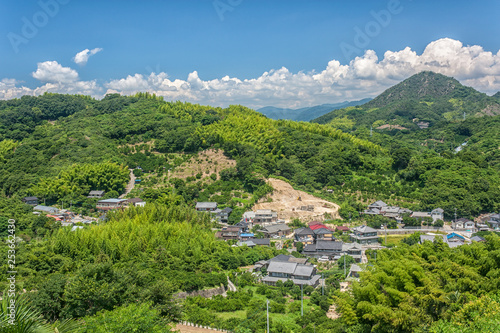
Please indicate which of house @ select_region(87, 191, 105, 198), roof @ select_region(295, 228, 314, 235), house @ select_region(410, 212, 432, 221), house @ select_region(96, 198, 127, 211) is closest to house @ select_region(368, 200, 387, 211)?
house @ select_region(410, 212, 432, 221)

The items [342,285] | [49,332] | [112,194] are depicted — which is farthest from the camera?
[112,194]

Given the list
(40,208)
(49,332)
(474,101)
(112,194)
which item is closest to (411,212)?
(112,194)

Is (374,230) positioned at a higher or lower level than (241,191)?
lower

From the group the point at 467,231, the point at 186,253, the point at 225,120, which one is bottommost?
the point at 467,231

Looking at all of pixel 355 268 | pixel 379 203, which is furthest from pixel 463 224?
pixel 355 268

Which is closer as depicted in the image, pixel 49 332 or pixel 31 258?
pixel 49 332

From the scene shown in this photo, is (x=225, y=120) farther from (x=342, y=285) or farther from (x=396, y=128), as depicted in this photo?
(x=396, y=128)

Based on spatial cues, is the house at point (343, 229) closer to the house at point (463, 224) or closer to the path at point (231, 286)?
the house at point (463, 224)
